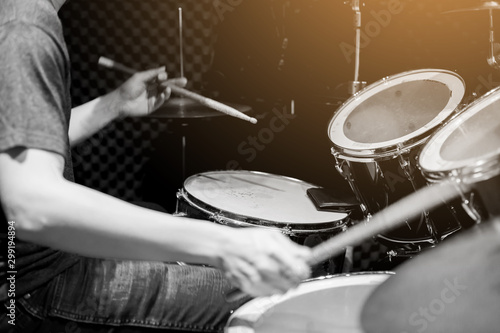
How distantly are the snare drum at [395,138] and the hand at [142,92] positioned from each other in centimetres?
57

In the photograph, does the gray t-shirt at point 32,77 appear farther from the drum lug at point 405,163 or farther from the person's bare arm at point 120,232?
the drum lug at point 405,163

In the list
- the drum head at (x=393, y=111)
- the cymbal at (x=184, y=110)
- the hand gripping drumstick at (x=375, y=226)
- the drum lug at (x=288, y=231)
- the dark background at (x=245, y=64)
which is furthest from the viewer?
the dark background at (x=245, y=64)

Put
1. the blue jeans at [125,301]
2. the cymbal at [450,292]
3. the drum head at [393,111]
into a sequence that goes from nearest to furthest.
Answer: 1. the cymbal at [450,292]
2. the blue jeans at [125,301]
3. the drum head at [393,111]

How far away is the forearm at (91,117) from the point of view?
147 centimetres

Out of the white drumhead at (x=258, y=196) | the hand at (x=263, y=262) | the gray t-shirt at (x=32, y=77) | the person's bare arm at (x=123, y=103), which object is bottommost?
the white drumhead at (x=258, y=196)

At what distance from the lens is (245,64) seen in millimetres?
2662

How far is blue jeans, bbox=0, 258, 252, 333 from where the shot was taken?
3.28 feet

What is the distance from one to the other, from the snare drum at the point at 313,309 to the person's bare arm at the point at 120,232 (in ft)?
0.43

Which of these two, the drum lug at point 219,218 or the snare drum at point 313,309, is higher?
the snare drum at point 313,309

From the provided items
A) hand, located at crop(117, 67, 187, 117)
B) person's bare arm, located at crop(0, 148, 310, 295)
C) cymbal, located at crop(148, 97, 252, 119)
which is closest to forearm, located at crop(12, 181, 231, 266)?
person's bare arm, located at crop(0, 148, 310, 295)

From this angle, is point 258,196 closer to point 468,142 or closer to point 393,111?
point 393,111

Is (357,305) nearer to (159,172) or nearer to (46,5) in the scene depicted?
(46,5)

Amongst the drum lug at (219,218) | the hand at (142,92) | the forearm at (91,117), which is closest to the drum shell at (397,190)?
the drum lug at (219,218)

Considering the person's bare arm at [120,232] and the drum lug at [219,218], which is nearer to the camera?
the person's bare arm at [120,232]
